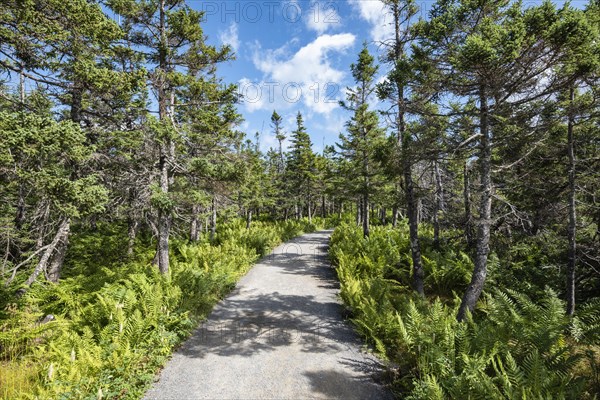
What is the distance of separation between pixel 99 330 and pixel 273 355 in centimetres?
413

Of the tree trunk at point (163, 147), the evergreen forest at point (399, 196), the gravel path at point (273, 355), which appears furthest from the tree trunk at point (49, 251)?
the gravel path at point (273, 355)

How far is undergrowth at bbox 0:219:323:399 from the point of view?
4.60 m

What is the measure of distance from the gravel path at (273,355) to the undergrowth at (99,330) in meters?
0.51

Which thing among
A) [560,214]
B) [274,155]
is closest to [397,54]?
[560,214]

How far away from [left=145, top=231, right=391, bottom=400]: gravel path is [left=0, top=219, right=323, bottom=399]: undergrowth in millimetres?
514

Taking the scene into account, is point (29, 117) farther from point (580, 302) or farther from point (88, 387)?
point (580, 302)

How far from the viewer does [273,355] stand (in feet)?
20.9

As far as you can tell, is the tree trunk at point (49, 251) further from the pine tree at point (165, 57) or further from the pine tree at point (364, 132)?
the pine tree at point (364, 132)

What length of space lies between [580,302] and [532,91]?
27.6 ft

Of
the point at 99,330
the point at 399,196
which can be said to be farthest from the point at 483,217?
the point at 99,330

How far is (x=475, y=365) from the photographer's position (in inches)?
166

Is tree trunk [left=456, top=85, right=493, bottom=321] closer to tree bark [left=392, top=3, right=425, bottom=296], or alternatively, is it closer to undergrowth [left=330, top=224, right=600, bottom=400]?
undergrowth [left=330, top=224, right=600, bottom=400]

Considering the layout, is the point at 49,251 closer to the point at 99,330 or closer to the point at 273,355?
the point at 99,330

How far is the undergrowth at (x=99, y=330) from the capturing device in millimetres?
4602
